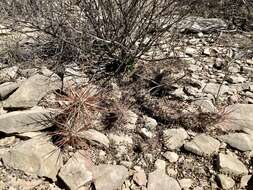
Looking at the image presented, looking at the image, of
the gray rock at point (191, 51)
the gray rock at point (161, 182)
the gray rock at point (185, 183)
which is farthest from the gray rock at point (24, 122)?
the gray rock at point (191, 51)

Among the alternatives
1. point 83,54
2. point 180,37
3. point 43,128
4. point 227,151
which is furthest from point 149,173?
point 180,37

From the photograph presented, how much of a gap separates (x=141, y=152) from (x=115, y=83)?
0.90 metres

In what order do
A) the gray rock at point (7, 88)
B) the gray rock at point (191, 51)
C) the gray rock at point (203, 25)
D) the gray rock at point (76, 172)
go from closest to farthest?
the gray rock at point (76, 172), the gray rock at point (7, 88), the gray rock at point (191, 51), the gray rock at point (203, 25)

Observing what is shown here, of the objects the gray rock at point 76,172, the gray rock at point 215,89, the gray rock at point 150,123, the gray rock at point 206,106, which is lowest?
the gray rock at point 76,172

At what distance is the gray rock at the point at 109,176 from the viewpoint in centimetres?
312

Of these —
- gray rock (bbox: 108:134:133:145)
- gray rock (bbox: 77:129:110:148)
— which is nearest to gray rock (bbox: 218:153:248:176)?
gray rock (bbox: 108:134:133:145)

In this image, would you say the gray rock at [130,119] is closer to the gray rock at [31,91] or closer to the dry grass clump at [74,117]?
the dry grass clump at [74,117]

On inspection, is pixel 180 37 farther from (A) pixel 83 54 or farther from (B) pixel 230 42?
(A) pixel 83 54

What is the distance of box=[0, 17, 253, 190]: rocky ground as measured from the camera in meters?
3.20

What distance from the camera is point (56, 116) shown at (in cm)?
349

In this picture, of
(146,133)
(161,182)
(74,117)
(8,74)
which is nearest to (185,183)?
(161,182)

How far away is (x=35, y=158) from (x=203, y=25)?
276 centimetres

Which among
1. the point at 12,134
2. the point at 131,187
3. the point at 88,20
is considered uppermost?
the point at 88,20

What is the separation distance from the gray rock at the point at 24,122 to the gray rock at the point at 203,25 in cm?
209
